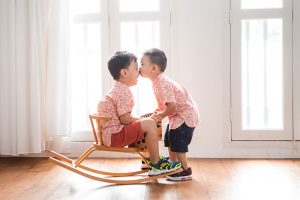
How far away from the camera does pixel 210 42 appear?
3.29 meters

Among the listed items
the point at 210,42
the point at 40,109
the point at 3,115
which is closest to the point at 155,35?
the point at 210,42

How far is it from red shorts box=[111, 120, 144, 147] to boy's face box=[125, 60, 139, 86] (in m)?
0.27

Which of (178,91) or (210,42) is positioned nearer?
(178,91)

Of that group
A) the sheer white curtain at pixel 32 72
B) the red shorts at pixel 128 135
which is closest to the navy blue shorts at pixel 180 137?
the red shorts at pixel 128 135

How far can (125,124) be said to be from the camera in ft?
8.23

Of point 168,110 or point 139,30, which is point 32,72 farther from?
point 168,110

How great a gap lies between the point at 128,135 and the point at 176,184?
0.41 meters

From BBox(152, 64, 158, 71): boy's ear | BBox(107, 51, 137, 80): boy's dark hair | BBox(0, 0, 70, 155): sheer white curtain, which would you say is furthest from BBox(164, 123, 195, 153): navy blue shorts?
BBox(0, 0, 70, 155): sheer white curtain

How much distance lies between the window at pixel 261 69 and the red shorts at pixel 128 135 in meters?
1.12

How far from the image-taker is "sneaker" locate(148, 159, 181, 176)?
2.45 metres

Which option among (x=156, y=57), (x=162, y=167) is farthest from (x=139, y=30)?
(x=162, y=167)

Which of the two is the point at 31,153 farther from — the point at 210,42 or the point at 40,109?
the point at 210,42

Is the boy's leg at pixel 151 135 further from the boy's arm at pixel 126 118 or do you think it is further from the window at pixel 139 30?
the window at pixel 139 30

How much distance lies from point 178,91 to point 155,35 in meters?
0.87
